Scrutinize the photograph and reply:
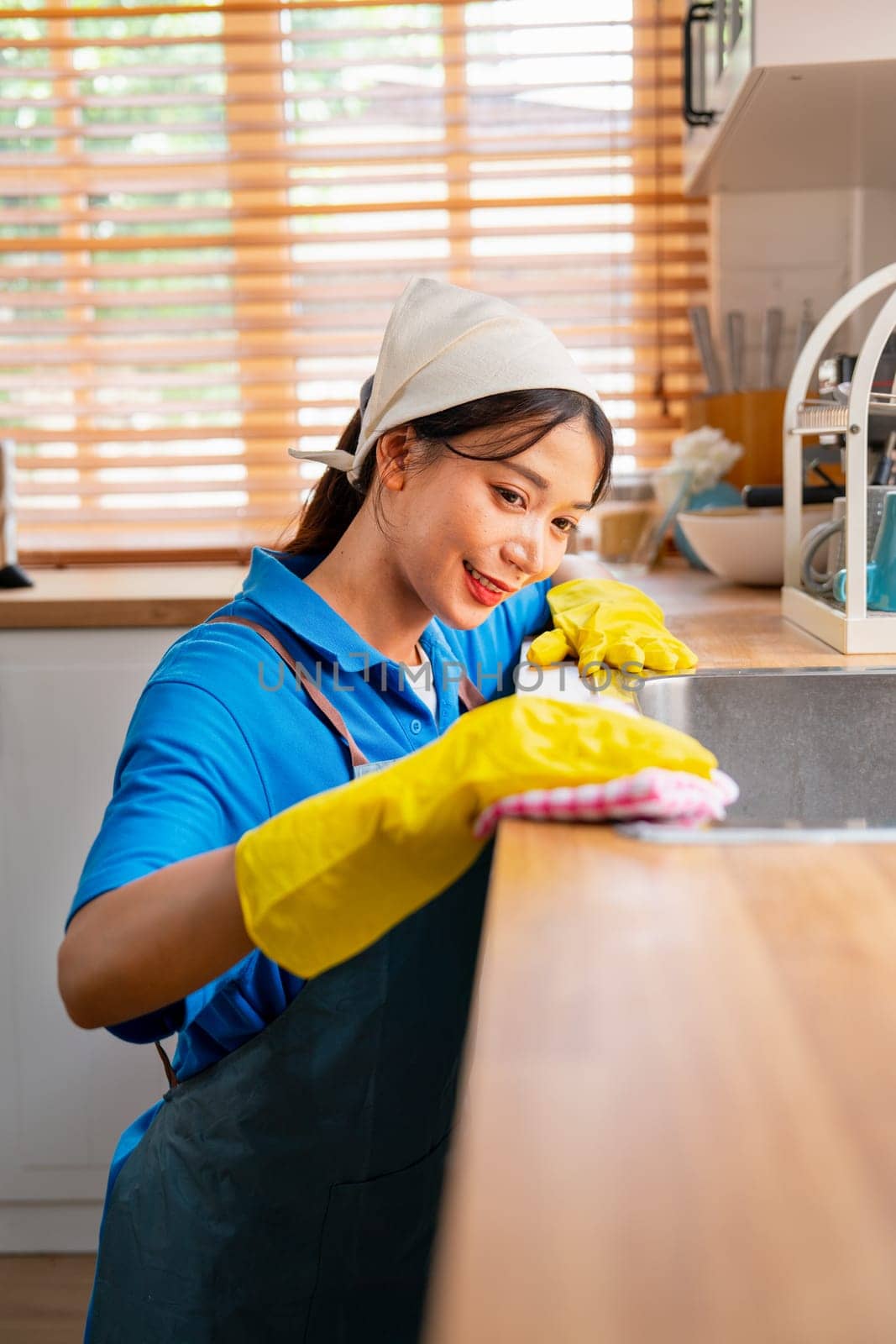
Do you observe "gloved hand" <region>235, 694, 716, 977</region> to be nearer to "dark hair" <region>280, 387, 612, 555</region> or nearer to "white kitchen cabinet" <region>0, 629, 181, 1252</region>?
"dark hair" <region>280, 387, 612, 555</region>

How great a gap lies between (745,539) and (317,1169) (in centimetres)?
106

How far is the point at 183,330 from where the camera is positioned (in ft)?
7.57

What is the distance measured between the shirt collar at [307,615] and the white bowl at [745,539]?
725 millimetres

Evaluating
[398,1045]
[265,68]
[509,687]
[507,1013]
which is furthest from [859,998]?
[265,68]

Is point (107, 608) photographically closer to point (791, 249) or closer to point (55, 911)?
point (55, 911)

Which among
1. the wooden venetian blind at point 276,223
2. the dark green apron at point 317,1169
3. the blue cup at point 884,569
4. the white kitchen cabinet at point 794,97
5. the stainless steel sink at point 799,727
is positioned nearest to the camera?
the dark green apron at point 317,1169

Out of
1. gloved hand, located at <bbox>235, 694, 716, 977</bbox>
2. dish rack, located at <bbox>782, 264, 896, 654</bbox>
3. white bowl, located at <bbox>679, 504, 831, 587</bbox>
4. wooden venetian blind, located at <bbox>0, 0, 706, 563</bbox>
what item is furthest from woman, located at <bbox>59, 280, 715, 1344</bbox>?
wooden venetian blind, located at <bbox>0, 0, 706, 563</bbox>

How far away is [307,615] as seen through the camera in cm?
106

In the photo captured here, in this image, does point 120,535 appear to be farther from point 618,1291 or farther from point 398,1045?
point 618,1291

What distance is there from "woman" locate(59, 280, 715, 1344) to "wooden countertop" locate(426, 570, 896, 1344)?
83 mm

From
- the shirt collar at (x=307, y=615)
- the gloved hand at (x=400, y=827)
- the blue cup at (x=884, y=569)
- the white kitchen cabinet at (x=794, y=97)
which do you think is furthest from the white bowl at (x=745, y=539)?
the gloved hand at (x=400, y=827)

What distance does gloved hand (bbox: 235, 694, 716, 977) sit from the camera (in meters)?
0.63

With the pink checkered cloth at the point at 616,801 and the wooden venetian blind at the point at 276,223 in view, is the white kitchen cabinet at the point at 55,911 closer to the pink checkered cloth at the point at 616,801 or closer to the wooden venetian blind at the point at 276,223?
the wooden venetian blind at the point at 276,223

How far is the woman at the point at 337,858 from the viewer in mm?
646
